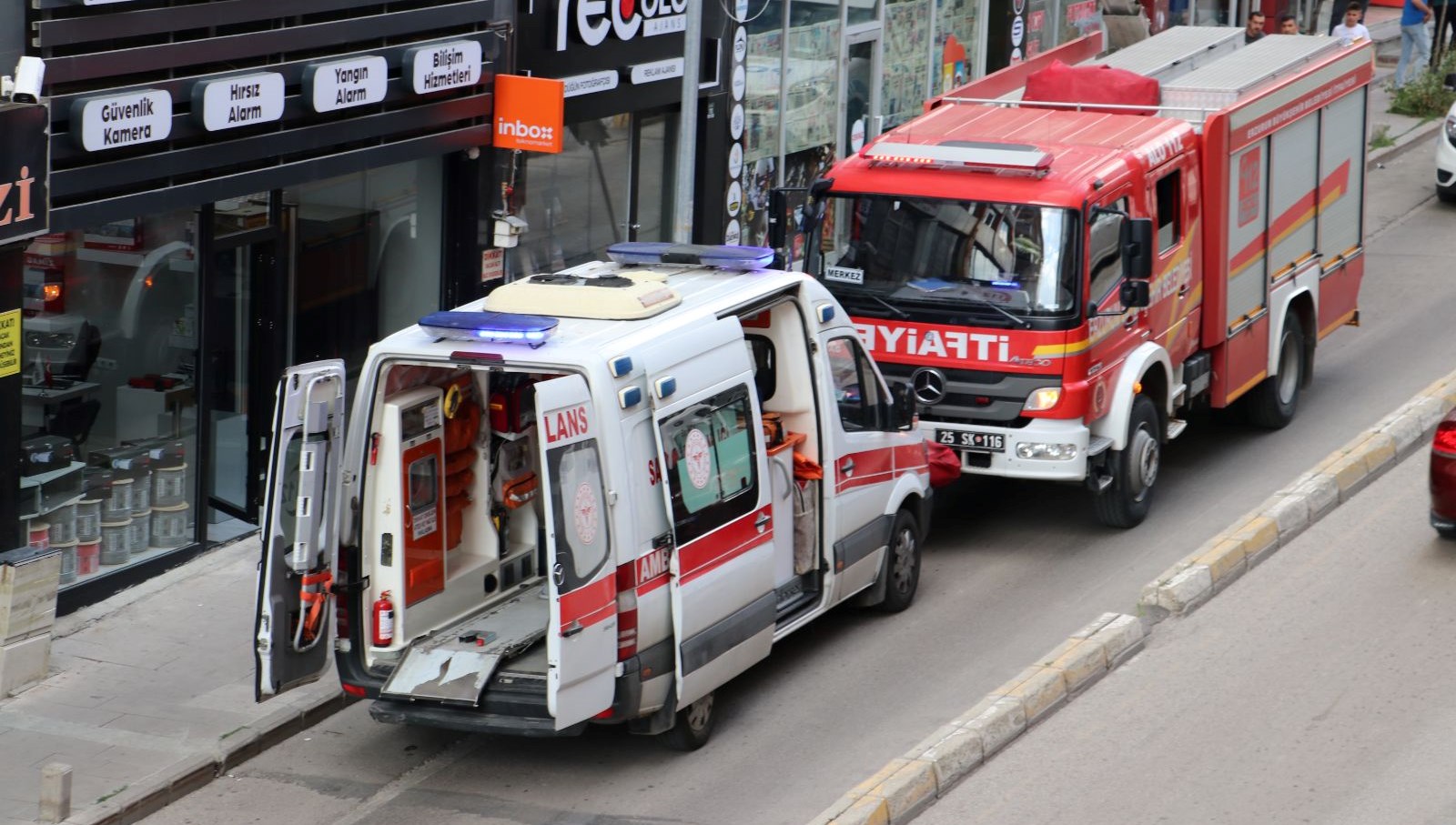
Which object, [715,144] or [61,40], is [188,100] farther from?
[715,144]

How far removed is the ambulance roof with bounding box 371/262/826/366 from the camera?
29.9ft

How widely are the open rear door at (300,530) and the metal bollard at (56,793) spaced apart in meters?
0.96

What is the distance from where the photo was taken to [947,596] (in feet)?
40.4

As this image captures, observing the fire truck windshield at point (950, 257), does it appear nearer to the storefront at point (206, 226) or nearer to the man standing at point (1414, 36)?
the storefront at point (206, 226)

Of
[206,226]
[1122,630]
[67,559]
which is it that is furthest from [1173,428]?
[67,559]

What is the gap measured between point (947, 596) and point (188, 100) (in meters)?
5.62

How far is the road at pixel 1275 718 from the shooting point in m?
9.09

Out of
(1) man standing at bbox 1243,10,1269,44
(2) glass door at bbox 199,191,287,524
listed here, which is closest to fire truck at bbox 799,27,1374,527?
(1) man standing at bbox 1243,10,1269,44

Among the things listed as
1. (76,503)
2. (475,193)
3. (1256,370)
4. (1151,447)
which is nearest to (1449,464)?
(1151,447)

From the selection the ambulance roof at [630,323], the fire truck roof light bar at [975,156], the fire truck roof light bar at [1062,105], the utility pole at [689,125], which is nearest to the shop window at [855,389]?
the ambulance roof at [630,323]

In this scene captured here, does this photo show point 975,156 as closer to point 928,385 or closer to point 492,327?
point 928,385

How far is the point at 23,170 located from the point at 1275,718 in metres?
7.24

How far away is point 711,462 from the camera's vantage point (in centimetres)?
973

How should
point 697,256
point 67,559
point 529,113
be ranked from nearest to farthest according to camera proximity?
point 697,256, point 67,559, point 529,113
